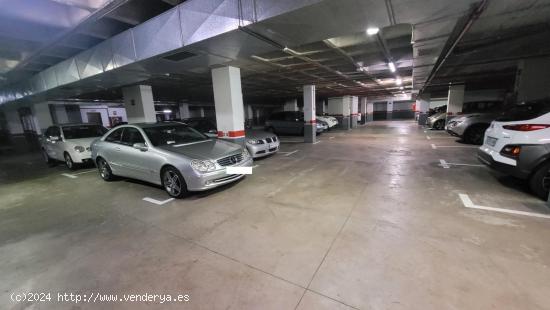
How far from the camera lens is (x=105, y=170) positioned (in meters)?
5.04

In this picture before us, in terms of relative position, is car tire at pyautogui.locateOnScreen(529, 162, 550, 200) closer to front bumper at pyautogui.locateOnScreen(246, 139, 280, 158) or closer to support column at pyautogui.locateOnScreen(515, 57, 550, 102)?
front bumper at pyautogui.locateOnScreen(246, 139, 280, 158)

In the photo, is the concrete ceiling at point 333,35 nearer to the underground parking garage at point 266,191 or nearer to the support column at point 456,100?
the underground parking garage at point 266,191

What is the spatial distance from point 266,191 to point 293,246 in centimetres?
174

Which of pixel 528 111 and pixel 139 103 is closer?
pixel 528 111

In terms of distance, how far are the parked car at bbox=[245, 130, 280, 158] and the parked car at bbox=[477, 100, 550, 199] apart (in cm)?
501

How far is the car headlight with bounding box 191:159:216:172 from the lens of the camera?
3551 millimetres

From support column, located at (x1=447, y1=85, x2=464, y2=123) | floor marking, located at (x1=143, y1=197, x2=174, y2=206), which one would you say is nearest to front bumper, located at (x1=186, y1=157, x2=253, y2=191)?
floor marking, located at (x1=143, y1=197, x2=174, y2=206)

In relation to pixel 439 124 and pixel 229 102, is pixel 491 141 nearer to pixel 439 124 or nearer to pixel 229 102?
pixel 229 102

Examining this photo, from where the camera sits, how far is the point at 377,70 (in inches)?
300

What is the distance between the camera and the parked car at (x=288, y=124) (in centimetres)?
1216

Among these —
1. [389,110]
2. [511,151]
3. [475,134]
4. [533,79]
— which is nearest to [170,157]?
[511,151]

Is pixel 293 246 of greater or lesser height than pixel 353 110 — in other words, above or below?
below

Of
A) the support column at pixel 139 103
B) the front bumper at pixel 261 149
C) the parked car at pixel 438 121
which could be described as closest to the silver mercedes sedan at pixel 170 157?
the front bumper at pixel 261 149

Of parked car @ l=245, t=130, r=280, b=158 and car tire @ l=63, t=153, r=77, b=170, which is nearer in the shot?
car tire @ l=63, t=153, r=77, b=170
